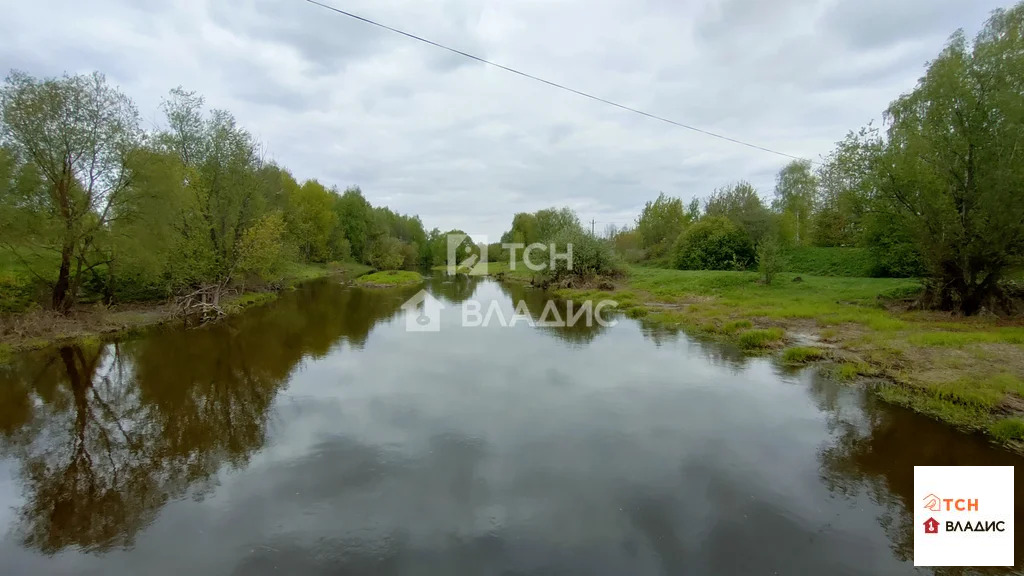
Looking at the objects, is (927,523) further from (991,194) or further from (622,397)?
(991,194)

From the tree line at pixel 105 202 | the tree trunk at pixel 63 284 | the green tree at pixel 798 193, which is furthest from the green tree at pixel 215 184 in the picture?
the green tree at pixel 798 193

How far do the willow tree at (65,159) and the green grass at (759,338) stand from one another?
23986 millimetres

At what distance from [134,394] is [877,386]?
1732 centimetres

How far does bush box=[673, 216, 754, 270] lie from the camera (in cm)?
3838

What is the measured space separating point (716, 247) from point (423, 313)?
27.1 m

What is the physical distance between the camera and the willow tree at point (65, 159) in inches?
616

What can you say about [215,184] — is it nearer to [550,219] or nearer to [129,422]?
[129,422]

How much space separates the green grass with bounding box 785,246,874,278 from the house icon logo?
80.4 feet

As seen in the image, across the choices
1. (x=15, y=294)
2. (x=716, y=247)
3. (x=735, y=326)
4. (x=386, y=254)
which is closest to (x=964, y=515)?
(x=735, y=326)

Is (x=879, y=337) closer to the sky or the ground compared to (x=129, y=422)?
closer to the sky

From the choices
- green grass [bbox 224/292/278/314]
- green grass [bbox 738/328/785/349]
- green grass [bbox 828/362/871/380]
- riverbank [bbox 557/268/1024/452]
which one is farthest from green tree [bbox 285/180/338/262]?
green grass [bbox 828/362/871/380]

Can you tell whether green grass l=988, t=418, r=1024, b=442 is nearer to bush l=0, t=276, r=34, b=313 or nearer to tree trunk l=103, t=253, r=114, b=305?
bush l=0, t=276, r=34, b=313

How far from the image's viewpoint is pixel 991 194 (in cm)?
1507

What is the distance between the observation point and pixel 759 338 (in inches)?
582
